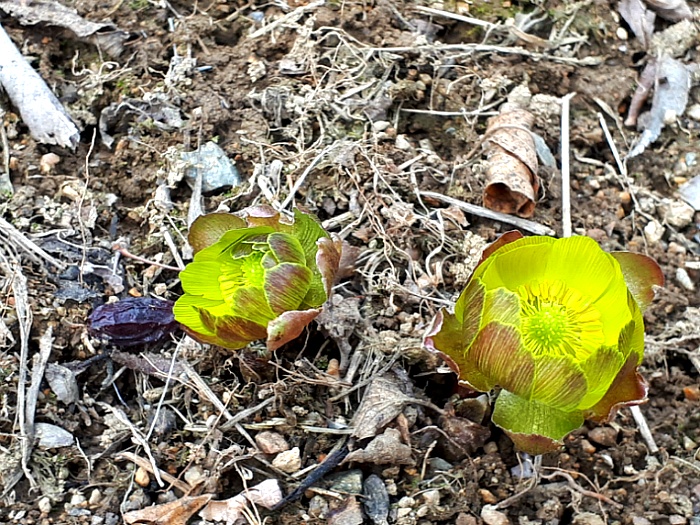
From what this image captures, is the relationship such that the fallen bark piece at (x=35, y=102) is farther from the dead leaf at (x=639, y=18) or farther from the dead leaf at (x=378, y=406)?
the dead leaf at (x=639, y=18)

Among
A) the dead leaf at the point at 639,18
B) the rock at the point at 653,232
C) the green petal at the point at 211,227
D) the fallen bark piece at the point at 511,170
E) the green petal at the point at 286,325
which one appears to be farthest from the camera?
the dead leaf at the point at 639,18

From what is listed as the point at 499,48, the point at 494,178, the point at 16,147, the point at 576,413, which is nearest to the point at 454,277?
the point at 494,178

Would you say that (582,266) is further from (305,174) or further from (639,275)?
(305,174)

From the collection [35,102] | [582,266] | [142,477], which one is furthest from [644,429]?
[35,102]

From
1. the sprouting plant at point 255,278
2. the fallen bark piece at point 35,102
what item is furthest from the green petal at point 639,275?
the fallen bark piece at point 35,102

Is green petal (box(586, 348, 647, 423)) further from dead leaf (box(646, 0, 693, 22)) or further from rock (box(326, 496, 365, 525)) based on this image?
dead leaf (box(646, 0, 693, 22))

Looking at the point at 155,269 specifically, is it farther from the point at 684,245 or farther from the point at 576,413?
the point at 684,245

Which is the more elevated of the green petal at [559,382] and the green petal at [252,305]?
the green petal at [252,305]
